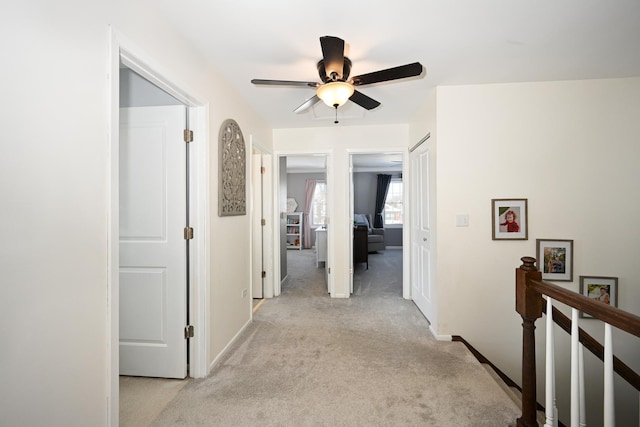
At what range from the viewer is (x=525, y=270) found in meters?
1.50

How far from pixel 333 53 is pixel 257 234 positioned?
261 cm

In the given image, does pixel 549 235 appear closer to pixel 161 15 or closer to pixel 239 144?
pixel 239 144

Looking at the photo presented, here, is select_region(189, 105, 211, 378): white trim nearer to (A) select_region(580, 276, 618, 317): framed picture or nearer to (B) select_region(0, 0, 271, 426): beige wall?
(B) select_region(0, 0, 271, 426): beige wall

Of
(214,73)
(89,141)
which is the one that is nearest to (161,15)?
(214,73)

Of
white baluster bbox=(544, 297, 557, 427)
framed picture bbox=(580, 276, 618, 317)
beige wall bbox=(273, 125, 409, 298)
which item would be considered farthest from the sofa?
white baluster bbox=(544, 297, 557, 427)

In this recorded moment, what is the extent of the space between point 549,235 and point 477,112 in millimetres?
1329

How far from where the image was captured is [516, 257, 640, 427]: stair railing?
1042 millimetres

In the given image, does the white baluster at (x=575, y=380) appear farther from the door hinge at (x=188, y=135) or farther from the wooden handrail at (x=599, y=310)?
the door hinge at (x=188, y=135)

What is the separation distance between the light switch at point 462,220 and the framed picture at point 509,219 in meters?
0.24

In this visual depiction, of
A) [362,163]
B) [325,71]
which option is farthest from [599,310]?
[362,163]

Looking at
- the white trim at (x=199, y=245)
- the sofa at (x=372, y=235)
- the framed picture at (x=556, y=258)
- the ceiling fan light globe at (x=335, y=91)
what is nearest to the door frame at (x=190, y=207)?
the white trim at (x=199, y=245)

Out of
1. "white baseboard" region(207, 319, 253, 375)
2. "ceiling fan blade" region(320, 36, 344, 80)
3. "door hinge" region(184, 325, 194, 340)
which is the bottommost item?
"white baseboard" region(207, 319, 253, 375)

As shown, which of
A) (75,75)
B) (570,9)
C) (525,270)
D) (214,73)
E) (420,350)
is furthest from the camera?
(420,350)

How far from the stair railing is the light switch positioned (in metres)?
1.09
